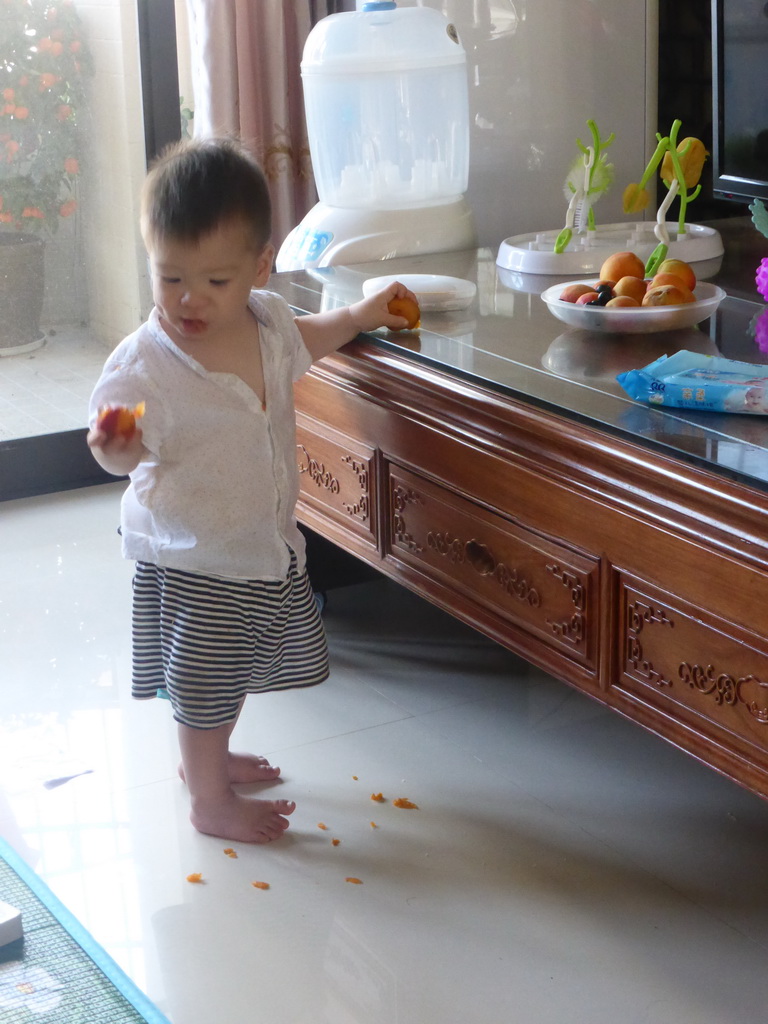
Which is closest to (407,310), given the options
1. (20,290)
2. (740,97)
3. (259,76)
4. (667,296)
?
(667,296)

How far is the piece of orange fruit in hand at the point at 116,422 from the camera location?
1303 mm

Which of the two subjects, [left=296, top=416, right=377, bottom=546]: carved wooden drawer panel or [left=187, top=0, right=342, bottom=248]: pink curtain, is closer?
[left=296, top=416, right=377, bottom=546]: carved wooden drawer panel

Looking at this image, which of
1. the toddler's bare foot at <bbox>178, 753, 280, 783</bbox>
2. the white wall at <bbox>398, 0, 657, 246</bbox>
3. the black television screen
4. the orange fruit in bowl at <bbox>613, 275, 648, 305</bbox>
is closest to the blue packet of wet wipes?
the orange fruit in bowl at <bbox>613, 275, 648, 305</bbox>

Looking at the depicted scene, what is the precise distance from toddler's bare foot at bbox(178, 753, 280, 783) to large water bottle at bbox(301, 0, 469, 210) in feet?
3.28

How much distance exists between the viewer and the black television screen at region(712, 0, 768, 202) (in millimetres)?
1703

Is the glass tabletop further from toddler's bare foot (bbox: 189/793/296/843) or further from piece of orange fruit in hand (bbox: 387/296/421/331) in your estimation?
toddler's bare foot (bbox: 189/793/296/843)

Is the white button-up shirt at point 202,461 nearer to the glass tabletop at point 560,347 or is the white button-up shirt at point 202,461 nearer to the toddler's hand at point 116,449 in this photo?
the toddler's hand at point 116,449

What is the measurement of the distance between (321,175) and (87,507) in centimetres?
97

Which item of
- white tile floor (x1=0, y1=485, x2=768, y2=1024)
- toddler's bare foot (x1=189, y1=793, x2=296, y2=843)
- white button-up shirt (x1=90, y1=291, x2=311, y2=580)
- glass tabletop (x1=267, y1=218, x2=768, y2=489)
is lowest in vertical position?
white tile floor (x1=0, y1=485, x2=768, y2=1024)

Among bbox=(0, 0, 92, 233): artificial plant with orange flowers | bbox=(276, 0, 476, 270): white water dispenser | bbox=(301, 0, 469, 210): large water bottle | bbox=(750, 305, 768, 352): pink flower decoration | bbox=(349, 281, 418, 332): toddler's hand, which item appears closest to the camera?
bbox=(750, 305, 768, 352): pink flower decoration

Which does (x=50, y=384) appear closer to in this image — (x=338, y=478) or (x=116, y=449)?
(x=338, y=478)

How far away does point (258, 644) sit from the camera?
151cm

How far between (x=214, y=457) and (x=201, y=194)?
11.5 inches

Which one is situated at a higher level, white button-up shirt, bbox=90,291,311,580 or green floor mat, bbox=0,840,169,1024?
white button-up shirt, bbox=90,291,311,580
